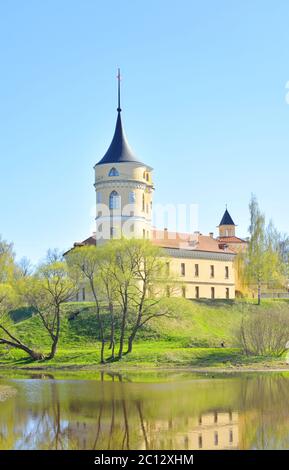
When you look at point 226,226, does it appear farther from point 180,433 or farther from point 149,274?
point 180,433

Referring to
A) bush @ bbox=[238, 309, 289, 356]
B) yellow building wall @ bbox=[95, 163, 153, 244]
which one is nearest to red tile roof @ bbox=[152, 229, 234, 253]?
yellow building wall @ bbox=[95, 163, 153, 244]

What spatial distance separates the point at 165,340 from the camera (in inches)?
1831

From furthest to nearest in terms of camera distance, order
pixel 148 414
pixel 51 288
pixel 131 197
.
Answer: pixel 131 197
pixel 51 288
pixel 148 414

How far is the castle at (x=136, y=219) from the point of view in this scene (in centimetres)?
5491

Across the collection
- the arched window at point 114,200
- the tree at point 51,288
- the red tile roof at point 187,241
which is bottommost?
the tree at point 51,288

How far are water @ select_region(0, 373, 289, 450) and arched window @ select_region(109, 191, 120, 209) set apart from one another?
24.3 m

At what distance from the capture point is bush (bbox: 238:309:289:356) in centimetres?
4012

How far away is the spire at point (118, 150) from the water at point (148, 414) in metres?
25.6

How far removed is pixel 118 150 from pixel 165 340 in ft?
53.7

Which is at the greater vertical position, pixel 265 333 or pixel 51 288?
pixel 51 288

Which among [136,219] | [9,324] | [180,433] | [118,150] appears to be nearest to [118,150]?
[118,150]

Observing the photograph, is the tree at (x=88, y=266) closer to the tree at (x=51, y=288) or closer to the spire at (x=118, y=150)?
the tree at (x=51, y=288)

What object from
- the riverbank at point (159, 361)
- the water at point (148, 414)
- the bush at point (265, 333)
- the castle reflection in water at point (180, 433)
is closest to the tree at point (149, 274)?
the riverbank at point (159, 361)

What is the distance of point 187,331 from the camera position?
1932 inches
